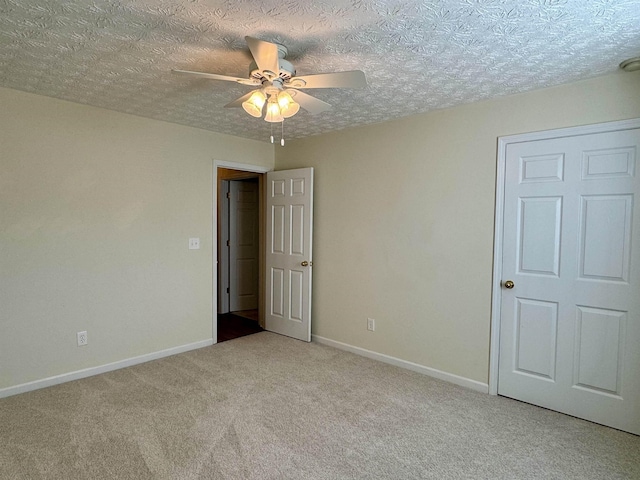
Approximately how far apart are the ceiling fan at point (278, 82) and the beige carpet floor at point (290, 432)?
6.59ft

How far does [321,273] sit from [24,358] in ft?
8.91

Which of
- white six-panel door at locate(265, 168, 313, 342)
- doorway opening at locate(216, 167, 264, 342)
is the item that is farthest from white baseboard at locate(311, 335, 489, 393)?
doorway opening at locate(216, 167, 264, 342)

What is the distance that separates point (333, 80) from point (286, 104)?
0.34 m

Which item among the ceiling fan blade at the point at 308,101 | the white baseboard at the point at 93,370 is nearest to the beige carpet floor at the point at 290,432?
the white baseboard at the point at 93,370

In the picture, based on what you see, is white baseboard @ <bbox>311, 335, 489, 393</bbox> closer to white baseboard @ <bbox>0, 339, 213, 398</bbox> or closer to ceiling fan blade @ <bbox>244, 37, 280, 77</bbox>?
white baseboard @ <bbox>0, 339, 213, 398</bbox>

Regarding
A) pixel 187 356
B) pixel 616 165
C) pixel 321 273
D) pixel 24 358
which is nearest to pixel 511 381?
pixel 616 165

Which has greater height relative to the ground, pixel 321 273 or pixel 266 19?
pixel 266 19

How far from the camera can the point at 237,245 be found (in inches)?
225

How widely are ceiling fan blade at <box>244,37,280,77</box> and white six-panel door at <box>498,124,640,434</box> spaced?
1.97 m

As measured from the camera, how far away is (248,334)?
4.54 m

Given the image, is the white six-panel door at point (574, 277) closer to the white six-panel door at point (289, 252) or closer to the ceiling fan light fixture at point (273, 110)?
the ceiling fan light fixture at point (273, 110)

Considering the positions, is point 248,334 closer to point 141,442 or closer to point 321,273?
point 321,273

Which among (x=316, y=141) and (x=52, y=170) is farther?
(x=316, y=141)

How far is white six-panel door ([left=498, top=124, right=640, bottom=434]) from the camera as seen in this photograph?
241cm
